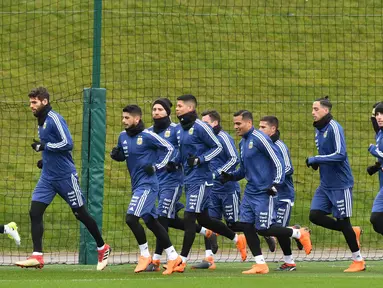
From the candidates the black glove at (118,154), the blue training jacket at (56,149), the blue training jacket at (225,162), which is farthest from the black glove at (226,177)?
the blue training jacket at (56,149)

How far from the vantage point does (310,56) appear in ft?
85.1

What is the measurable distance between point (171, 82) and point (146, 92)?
0.64 meters

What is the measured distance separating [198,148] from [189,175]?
353 mm

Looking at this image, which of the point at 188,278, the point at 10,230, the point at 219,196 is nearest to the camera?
the point at 188,278

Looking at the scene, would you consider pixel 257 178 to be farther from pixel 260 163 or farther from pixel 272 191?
pixel 272 191

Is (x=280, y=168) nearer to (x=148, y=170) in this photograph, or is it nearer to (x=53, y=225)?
(x=148, y=170)

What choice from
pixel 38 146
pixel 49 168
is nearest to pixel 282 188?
pixel 49 168

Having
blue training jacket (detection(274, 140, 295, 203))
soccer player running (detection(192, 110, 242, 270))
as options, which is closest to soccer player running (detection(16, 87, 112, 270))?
soccer player running (detection(192, 110, 242, 270))

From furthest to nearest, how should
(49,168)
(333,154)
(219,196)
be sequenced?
(219,196) < (333,154) < (49,168)

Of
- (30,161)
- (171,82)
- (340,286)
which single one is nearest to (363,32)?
(171,82)

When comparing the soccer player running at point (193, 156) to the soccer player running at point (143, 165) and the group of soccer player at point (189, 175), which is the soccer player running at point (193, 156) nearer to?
the group of soccer player at point (189, 175)

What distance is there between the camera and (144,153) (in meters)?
12.7

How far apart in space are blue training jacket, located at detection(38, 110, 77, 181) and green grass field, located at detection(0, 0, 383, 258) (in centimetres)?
723

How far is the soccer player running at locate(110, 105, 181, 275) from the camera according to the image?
12.6 meters
